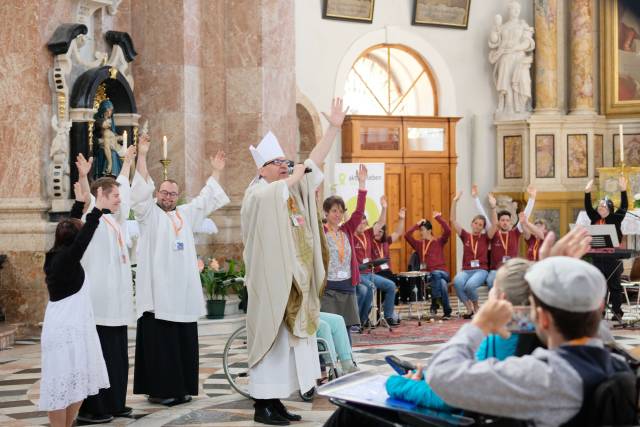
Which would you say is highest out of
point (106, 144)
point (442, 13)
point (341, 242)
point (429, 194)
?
point (442, 13)

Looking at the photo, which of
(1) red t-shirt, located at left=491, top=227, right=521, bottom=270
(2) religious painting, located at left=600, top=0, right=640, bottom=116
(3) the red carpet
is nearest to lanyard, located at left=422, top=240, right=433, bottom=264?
(1) red t-shirt, located at left=491, top=227, right=521, bottom=270

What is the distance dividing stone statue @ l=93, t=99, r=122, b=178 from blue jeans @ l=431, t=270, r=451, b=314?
4.40m

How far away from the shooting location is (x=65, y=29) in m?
12.1

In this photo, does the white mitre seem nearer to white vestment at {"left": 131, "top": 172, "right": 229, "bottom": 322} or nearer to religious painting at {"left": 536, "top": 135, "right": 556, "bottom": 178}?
white vestment at {"left": 131, "top": 172, "right": 229, "bottom": 322}

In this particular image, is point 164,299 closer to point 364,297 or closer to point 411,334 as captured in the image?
point 364,297

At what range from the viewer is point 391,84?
19.8m

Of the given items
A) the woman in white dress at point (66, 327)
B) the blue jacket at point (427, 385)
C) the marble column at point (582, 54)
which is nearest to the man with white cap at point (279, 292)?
the woman in white dress at point (66, 327)

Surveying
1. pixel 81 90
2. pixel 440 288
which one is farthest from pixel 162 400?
pixel 440 288

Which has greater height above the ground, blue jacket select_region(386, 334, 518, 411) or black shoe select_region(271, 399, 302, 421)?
blue jacket select_region(386, 334, 518, 411)

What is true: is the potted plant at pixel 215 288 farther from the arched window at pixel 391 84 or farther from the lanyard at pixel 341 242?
the arched window at pixel 391 84

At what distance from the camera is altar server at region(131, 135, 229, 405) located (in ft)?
25.9

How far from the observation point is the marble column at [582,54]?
19891mm

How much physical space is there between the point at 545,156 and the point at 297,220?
13487mm

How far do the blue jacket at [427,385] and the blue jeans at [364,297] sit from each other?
26.3 ft
